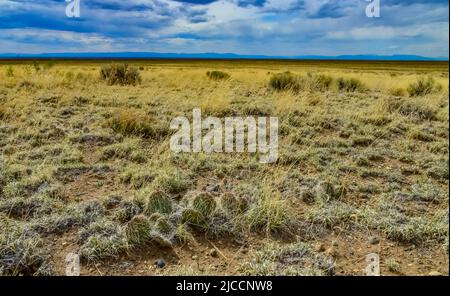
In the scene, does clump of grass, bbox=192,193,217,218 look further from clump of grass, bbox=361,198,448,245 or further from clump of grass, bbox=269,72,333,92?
clump of grass, bbox=269,72,333,92

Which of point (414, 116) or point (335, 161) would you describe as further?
point (414, 116)

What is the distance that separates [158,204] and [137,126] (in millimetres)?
2968

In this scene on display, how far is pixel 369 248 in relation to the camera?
11.0 feet

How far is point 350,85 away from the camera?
1275cm

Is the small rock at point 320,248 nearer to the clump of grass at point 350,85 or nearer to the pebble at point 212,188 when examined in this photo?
the pebble at point 212,188

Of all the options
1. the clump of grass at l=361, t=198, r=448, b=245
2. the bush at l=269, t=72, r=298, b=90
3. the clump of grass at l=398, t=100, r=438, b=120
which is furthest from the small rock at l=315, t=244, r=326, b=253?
the bush at l=269, t=72, r=298, b=90

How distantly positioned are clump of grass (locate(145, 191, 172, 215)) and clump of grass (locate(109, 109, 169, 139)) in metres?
2.57

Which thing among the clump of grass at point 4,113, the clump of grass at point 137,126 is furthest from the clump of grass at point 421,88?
the clump of grass at point 4,113

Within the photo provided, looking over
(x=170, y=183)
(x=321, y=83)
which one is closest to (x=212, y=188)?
(x=170, y=183)

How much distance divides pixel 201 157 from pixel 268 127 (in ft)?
6.76

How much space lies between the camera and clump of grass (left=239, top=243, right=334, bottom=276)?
9.73ft

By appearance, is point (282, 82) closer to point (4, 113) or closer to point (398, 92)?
point (398, 92)
